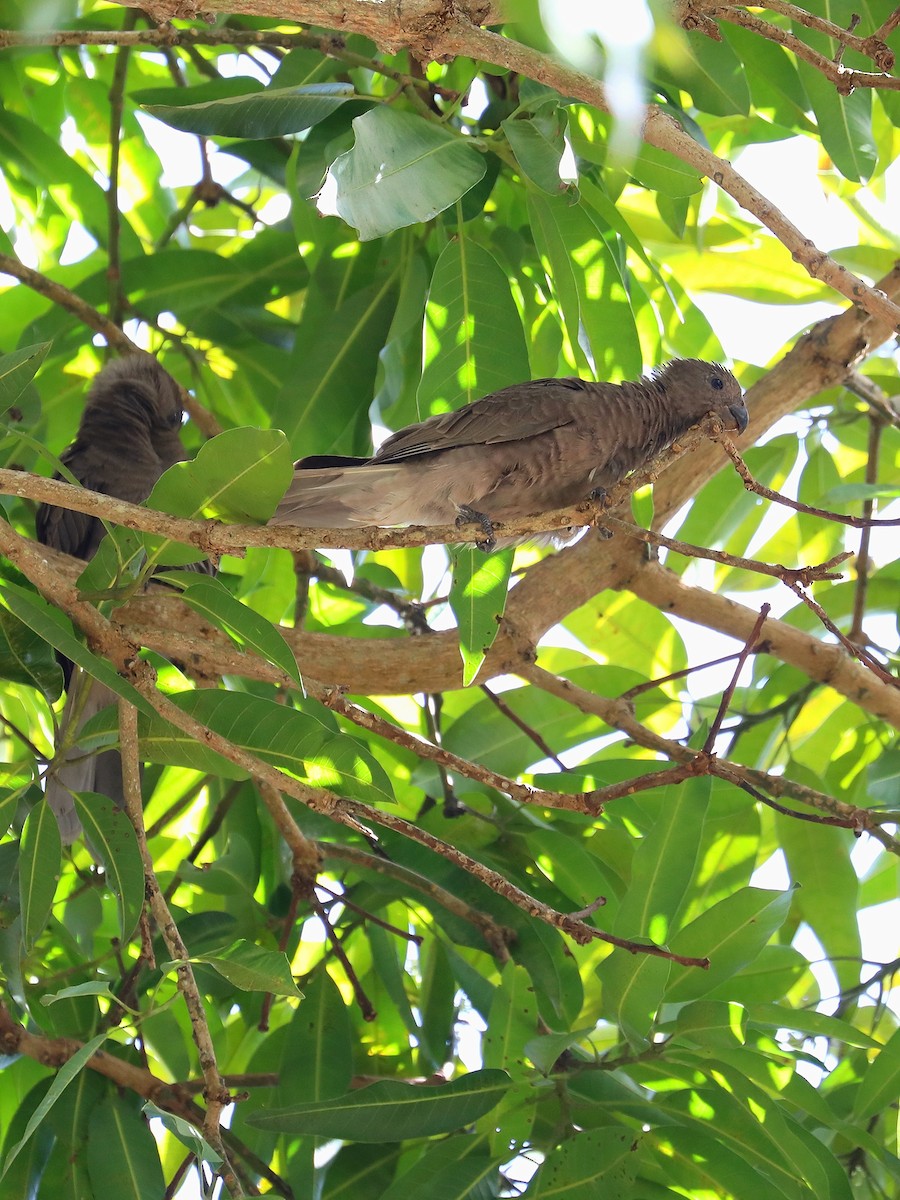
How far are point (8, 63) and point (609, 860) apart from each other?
2.96m

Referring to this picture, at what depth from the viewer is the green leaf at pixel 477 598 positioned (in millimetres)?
2463

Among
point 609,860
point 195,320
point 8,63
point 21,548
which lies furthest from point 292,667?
point 8,63

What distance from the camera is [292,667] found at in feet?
6.65

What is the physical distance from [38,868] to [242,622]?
1.93 ft

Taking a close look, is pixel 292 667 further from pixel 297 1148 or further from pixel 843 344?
pixel 843 344

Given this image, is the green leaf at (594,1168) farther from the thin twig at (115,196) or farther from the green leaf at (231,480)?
the thin twig at (115,196)

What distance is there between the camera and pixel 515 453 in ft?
9.80

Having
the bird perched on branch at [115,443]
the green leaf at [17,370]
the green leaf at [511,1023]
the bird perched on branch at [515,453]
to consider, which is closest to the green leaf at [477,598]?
the bird perched on branch at [515,453]

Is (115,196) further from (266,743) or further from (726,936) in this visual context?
Result: (726,936)

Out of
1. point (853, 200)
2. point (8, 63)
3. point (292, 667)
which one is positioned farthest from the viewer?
point (853, 200)

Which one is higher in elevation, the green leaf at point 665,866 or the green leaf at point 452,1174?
the green leaf at point 665,866

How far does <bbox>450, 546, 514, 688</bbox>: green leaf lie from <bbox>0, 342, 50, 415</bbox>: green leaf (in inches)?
38.6

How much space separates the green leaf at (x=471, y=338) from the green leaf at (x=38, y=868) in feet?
3.89

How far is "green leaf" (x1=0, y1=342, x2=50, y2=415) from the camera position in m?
2.11
